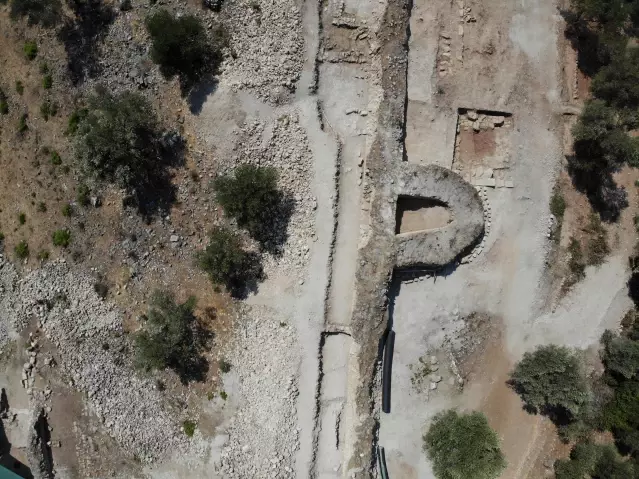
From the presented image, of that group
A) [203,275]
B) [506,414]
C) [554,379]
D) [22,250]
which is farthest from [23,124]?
[554,379]

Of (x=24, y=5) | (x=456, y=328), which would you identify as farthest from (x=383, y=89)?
(x=24, y=5)

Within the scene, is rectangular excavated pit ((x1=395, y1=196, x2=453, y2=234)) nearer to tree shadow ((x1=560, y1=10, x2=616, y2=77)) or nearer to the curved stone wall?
the curved stone wall

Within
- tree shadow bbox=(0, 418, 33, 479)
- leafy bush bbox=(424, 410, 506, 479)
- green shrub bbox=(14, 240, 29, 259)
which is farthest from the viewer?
tree shadow bbox=(0, 418, 33, 479)

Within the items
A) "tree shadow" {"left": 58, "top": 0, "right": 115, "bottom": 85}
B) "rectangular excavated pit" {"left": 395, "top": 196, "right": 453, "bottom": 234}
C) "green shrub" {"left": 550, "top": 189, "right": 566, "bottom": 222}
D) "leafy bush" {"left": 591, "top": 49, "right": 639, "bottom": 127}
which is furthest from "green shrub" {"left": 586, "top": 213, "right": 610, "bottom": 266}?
"tree shadow" {"left": 58, "top": 0, "right": 115, "bottom": 85}

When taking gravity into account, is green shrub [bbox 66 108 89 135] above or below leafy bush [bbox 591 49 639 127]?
below

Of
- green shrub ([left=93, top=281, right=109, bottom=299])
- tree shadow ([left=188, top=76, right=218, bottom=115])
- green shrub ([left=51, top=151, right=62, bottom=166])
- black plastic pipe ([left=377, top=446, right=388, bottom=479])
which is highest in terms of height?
tree shadow ([left=188, top=76, right=218, bottom=115])

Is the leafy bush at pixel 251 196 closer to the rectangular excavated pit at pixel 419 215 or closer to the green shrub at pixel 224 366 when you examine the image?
the rectangular excavated pit at pixel 419 215
